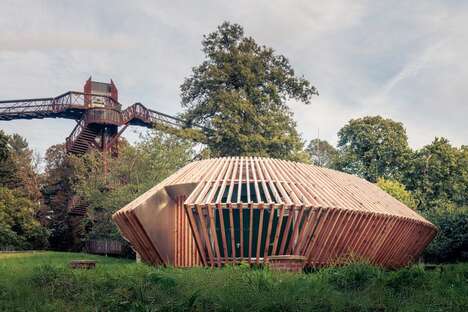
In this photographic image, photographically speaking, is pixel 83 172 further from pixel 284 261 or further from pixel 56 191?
pixel 284 261

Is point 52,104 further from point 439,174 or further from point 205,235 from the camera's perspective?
point 205,235

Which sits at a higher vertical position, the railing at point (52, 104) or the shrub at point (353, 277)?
the railing at point (52, 104)

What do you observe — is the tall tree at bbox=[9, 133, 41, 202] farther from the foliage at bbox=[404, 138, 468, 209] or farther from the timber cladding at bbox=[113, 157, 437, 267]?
the foliage at bbox=[404, 138, 468, 209]

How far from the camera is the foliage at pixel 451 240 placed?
20188mm

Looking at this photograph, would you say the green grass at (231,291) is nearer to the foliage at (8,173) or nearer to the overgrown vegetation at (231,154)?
the overgrown vegetation at (231,154)

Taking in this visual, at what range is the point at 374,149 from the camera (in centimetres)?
3441

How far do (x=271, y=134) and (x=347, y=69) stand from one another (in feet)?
17.6

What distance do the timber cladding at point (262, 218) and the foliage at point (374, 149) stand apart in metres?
17.6

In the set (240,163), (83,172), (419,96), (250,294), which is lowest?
(250,294)

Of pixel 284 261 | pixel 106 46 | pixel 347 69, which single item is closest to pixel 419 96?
pixel 347 69

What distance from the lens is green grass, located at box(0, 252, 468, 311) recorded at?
26.1 feet

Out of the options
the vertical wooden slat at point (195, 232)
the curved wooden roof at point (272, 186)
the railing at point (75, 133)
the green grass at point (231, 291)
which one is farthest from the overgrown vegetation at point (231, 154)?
the green grass at point (231, 291)

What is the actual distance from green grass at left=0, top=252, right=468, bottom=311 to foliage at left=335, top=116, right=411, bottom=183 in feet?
78.6

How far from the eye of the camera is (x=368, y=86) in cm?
2583
